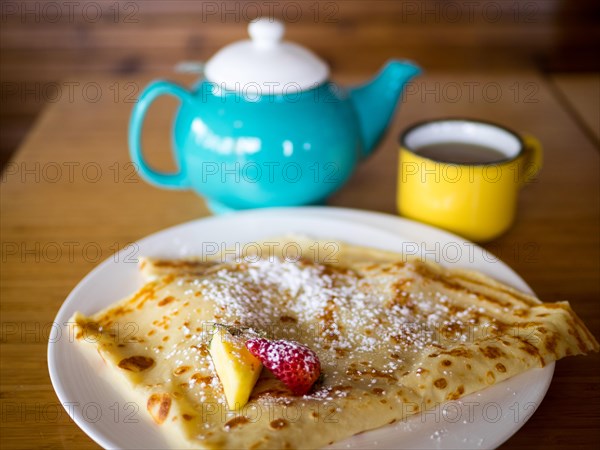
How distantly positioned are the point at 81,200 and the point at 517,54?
1.90m

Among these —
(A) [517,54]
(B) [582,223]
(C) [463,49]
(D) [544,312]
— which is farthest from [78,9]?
(D) [544,312]

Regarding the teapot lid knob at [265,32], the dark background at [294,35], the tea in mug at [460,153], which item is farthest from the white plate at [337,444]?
the dark background at [294,35]

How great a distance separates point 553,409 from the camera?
2.74 feet

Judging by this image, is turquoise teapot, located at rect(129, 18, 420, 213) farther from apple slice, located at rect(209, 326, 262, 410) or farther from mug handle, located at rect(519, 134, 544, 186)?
apple slice, located at rect(209, 326, 262, 410)

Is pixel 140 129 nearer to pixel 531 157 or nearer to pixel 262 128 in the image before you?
pixel 262 128

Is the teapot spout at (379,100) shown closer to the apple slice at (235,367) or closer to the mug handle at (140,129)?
the mug handle at (140,129)

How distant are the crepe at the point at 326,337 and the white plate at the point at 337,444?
0.6 inches

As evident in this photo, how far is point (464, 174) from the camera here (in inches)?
42.2

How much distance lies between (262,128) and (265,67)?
9cm

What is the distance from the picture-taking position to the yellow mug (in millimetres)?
1079

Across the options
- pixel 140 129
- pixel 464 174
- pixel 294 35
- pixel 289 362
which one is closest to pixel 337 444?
pixel 289 362

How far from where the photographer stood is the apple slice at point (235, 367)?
75cm

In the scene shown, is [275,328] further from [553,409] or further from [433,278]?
[553,409]

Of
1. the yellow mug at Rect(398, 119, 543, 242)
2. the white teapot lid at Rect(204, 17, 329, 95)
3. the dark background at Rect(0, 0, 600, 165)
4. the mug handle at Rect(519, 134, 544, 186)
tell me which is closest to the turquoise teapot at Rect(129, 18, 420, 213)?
the white teapot lid at Rect(204, 17, 329, 95)
